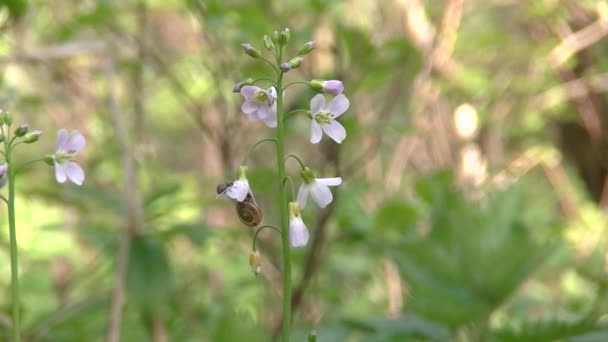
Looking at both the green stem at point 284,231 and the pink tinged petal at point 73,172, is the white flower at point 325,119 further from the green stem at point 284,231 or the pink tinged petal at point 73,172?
the pink tinged petal at point 73,172

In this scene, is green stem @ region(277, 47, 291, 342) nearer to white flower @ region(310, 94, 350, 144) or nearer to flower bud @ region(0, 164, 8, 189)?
white flower @ region(310, 94, 350, 144)

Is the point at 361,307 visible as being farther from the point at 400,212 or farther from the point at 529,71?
the point at 529,71

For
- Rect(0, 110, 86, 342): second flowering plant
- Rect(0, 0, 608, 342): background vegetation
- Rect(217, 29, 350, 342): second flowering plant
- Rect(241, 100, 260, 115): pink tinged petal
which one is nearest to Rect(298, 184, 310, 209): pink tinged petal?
Rect(217, 29, 350, 342): second flowering plant

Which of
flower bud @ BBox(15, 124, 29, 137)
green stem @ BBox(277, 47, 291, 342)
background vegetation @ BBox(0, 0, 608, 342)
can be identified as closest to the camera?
green stem @ BBox(277, 47, 291, 342)

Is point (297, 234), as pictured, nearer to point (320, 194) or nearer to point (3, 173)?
point (320, 194)

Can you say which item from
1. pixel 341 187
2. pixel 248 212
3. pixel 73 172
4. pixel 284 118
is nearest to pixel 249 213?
pixel 248 212

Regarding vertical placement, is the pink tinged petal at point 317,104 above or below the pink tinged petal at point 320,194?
above

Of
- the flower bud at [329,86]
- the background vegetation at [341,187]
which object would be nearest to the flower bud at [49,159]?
the flower bud at [329,86]
